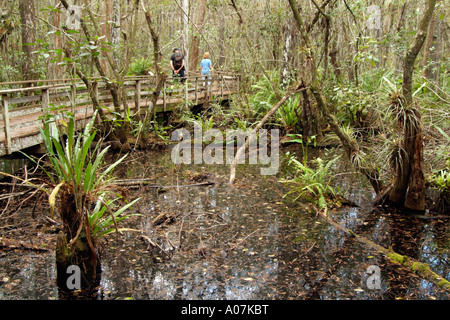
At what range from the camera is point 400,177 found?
19.8ft

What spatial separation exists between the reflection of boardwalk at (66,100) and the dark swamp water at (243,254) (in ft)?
5.73

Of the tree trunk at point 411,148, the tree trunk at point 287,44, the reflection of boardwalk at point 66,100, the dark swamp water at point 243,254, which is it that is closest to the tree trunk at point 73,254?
the dark swamp water at point 243,254

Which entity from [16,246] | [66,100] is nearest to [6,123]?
[16,246]

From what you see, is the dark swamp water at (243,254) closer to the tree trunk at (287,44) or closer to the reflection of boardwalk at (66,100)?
the reflection of boardwalk at (66,100)

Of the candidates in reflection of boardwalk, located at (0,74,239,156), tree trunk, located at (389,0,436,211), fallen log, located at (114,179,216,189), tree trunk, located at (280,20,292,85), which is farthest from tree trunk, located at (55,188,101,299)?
tree trunk, located at (280,20,292,85)

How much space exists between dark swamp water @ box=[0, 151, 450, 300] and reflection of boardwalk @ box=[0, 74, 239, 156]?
1746 mm

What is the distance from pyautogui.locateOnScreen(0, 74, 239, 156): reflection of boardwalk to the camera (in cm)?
653

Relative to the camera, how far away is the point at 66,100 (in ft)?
31.1

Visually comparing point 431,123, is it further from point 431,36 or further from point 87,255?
point 431,36

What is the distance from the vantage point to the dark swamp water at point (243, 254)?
13.0ft

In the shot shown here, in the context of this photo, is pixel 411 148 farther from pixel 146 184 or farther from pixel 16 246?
pixel 16 246
